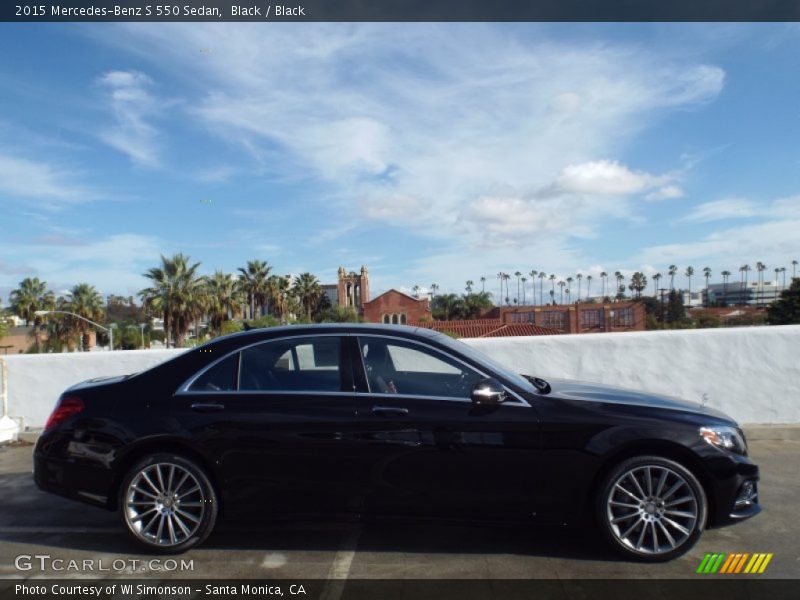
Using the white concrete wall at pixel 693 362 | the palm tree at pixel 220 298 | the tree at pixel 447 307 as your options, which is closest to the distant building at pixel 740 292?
the tree at pixel 447 307

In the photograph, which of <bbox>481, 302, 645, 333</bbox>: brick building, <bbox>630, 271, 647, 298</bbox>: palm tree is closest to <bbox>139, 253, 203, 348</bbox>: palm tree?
<bbox>481, 302, 645, 333</bbox>: brick building

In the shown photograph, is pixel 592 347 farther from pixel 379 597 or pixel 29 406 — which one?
pixel 29 406

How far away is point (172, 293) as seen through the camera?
43438mm

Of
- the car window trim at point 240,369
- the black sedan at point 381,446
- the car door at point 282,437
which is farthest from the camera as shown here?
the car window trim at point 240,369

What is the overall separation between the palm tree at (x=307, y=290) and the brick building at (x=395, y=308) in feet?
19.3

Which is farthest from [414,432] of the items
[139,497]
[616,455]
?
[139,497]

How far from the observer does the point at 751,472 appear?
13.0 feet

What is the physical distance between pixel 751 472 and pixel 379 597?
2.50 metres

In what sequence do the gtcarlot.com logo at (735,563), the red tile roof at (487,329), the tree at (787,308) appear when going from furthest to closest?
1. the red tile roof at (487,329)
2. the tree at (787,308)
3. the gtcarlot.com logo at (735,563)

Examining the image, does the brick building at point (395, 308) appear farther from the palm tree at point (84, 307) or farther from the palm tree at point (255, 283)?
the palm tree at point (84, 307)

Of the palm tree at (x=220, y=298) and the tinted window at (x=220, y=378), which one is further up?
the palm tree at (x=220, y=298)

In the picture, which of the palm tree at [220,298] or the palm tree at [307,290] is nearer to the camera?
the palm tree at [220,298]

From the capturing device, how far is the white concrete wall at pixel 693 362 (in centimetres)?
751

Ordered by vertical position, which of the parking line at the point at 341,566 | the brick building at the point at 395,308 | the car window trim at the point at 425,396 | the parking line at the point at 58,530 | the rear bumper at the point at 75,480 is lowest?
the parking line at the point at 341,566
